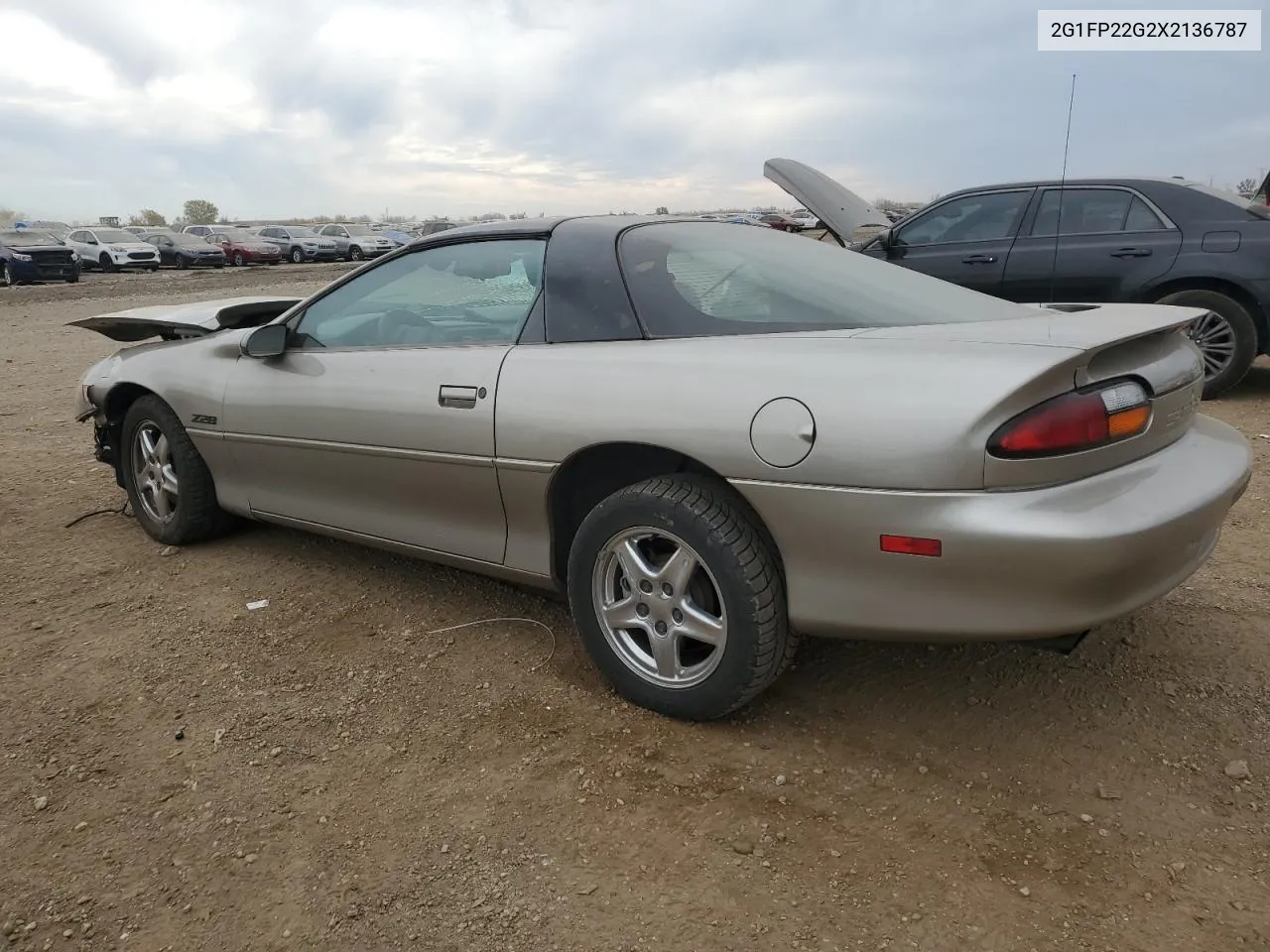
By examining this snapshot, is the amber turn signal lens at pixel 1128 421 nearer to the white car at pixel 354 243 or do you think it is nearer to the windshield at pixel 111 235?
the windshield at pixel 111 235

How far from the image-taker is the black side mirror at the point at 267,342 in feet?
11.4

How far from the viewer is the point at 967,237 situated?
7039 mm

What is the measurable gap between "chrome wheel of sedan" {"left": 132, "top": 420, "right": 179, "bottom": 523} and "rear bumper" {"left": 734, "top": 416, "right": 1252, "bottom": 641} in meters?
2.92

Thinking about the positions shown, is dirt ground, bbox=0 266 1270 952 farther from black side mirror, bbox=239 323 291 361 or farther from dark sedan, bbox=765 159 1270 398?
dark sedan, bbox=765 159 1270 398

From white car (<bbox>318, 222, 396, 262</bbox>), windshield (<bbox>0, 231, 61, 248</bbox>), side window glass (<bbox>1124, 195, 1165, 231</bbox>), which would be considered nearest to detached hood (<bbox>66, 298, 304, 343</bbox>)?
side window glass (<bbox>1124, 195, 1165, 231</bbox>)

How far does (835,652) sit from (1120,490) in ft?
3.60

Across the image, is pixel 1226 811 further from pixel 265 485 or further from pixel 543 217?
pixel 265 485

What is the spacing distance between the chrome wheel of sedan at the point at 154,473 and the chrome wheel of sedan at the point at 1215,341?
6.10 metres

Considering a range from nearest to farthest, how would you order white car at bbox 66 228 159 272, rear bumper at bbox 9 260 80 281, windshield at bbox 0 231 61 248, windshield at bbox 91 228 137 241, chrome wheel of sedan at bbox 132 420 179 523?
chrome wheel of sedan at bbox 132 420 179 523 < rear bumper at bbox 9 260 80 281 < windshield at bbox 0 231 61 248 < white car at bbox 66 228 159 272 < windshield at bbox 91 228 137 241

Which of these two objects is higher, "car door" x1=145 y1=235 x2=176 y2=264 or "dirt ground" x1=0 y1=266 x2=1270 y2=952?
"car door" x1=145 y1=235 x2=176 y2=264

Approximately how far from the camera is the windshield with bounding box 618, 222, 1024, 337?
2.56m

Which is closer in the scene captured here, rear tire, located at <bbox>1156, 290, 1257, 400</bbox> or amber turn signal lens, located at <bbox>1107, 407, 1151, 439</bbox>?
amber turn signal lens, located at <bbox>1107, 407, 1151, 439</bbox>

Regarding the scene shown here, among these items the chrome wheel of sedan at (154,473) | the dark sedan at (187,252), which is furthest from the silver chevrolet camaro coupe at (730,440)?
the dark sedan at (187,252)

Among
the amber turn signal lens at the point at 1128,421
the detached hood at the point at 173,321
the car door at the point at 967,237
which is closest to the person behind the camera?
the amber turn signal lens at the point at 1128,421
